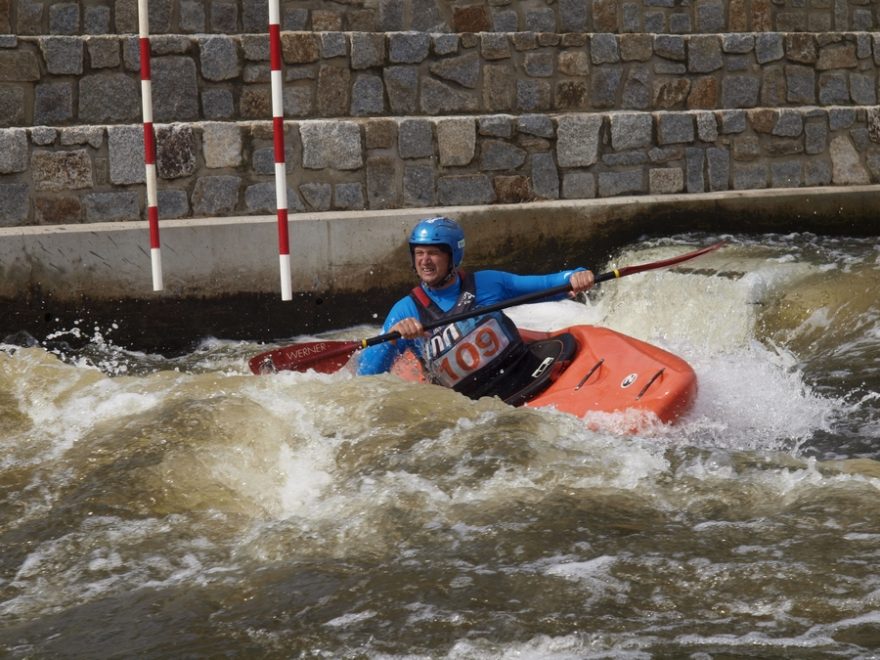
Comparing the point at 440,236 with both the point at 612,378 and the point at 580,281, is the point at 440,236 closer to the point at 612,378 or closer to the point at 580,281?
the point at 580,281

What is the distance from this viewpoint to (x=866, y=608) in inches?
129

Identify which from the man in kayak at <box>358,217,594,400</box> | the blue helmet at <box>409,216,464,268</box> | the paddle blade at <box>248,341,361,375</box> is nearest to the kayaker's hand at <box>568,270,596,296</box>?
the man in kayak at <box>358,217,594,400</box>

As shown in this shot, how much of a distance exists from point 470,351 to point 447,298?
32cm

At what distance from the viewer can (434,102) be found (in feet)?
26.8

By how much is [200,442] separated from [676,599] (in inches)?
82.9

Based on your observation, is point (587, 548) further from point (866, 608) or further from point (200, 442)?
point (200, 442)

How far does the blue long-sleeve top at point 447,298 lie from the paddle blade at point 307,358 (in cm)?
31

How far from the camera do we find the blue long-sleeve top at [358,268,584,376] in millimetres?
5766

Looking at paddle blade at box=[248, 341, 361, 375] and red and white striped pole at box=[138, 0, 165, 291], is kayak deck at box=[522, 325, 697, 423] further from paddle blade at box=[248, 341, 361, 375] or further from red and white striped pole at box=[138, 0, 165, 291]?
red and white striped pole at box=[138, 0, 165, 291]

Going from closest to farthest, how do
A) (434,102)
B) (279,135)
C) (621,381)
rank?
1. (621,381)
2. (279,135)
3. (434,102)

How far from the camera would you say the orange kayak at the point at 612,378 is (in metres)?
5.23

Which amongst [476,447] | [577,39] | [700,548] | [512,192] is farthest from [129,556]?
[577,39]

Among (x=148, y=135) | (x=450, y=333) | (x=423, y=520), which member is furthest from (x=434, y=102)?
(x=423, y=520)

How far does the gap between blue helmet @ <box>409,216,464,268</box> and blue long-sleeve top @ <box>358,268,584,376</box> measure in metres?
0.18
